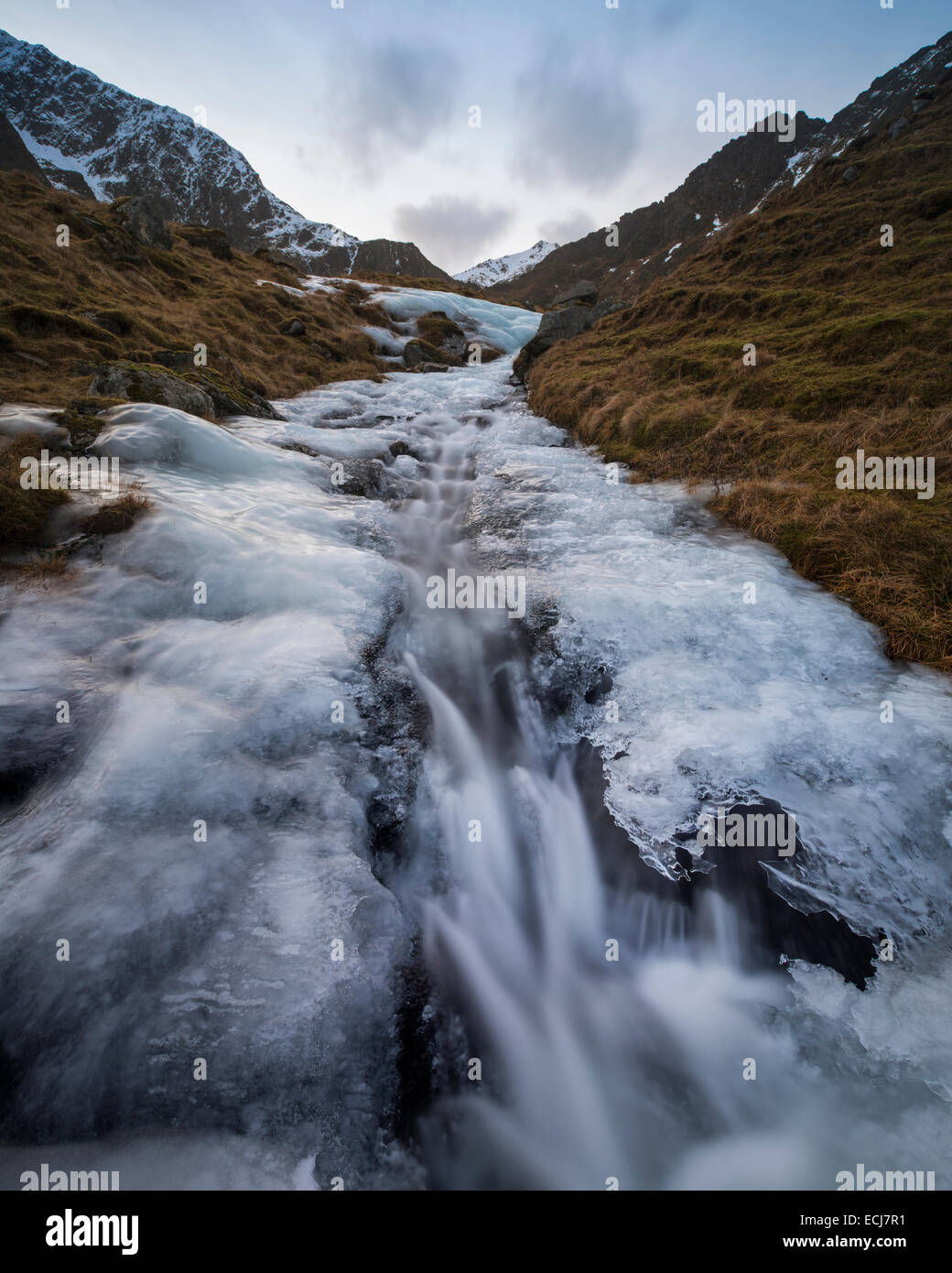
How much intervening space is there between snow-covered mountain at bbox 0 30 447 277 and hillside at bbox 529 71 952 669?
11505 centimetres

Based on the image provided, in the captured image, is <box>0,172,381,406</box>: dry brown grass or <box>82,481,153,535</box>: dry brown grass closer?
<box>82,481,153,535</box>: dry brown grass

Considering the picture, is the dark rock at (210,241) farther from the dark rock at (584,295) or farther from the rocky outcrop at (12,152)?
the rocky outcrop at (12,152)

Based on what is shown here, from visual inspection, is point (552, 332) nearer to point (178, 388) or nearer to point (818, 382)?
point (818, 382)

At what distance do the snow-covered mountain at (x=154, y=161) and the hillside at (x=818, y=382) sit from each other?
115050 mm

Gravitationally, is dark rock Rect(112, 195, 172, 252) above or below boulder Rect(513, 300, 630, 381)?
above

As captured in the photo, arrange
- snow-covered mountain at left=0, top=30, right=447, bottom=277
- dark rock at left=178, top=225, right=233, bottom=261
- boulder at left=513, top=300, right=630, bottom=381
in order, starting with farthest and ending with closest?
snow-covered mountain at left=0, top=30, right=447, bottom=277, dark rock at left=178, top=225, right=233, bottom=261, boulder at left=513, top=300, right=630, bottom=381

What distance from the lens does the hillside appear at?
556cm

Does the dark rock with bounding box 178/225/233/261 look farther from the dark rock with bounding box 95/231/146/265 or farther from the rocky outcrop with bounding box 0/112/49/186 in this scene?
the rocky outcrop with bounding box 0/112/49/186

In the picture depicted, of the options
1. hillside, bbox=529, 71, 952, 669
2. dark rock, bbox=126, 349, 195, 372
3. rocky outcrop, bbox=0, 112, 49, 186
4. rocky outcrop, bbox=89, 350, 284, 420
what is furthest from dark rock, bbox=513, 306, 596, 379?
rocky outcrop, bbox=0, 112, 49, 186

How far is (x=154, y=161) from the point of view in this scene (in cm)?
15638

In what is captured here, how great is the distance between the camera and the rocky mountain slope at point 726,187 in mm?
65688

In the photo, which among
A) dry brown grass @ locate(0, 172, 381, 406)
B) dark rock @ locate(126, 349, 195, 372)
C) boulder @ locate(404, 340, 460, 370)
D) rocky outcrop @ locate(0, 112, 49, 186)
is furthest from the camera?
rocky outcrop @ locate(0, 112, 49, 186)

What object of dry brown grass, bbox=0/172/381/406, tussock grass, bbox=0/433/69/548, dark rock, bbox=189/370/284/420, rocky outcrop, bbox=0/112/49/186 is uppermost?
rocky outcrop, bbox=0/112/49/186
